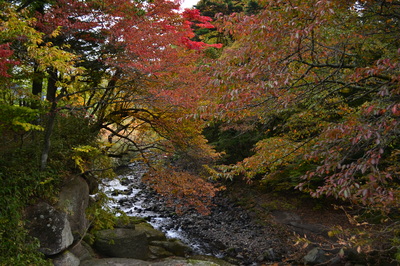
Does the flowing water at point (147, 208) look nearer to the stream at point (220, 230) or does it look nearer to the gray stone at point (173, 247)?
the stream at point (220, 230)

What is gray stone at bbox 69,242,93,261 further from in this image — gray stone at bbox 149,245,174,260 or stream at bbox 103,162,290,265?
gray stone at bbox 149,245,174,260

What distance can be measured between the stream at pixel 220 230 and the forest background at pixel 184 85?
2333mm

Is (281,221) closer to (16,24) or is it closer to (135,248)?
(135,248)

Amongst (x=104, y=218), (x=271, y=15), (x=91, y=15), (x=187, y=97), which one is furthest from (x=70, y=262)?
(x=271, y=15)

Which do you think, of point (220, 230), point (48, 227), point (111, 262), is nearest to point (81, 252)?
point (111, 262)

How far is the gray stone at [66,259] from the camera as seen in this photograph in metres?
6.19

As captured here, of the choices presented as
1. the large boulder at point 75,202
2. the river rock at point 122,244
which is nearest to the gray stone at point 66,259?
the large boulder at point 75,202

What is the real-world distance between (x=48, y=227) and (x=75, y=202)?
114 centimetres

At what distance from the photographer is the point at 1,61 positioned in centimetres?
430

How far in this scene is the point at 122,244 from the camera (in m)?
8.50

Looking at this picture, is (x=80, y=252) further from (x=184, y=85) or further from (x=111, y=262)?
(x=184, y=85)

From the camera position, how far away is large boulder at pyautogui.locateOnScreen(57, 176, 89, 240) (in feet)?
22.6

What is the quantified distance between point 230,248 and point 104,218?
5.05 metres

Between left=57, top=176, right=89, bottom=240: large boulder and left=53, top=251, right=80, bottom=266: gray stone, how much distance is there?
0.72 metres
